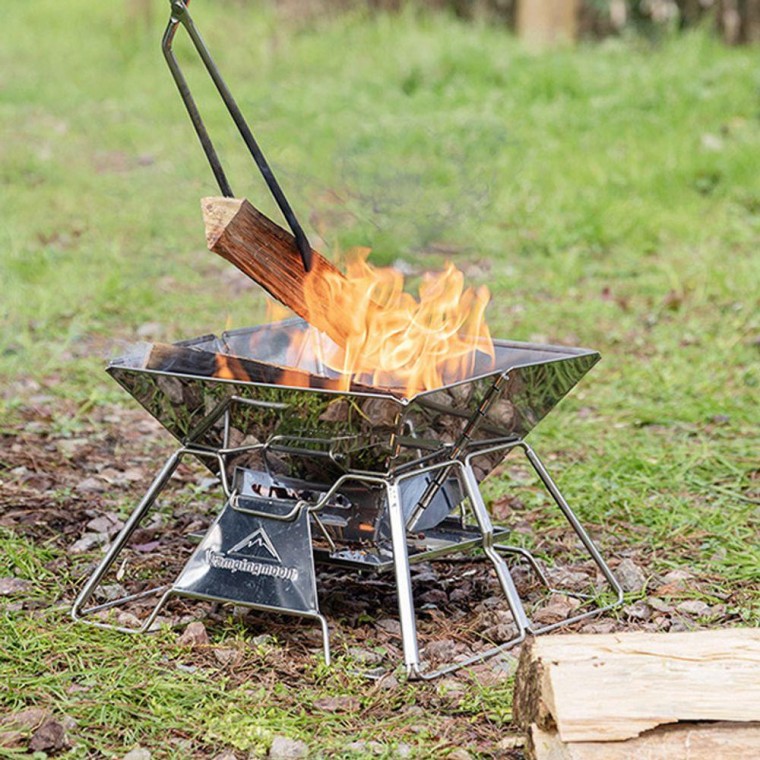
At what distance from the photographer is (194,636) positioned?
2916 millimetres

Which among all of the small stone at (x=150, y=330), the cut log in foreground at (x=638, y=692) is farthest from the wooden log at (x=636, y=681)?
the small stone at (x=150, y=330)

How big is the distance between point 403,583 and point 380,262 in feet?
12.7

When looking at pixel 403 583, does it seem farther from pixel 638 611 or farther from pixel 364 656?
pixel 638 611

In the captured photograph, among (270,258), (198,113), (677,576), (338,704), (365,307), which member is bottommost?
(677,576)

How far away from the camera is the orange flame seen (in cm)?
308

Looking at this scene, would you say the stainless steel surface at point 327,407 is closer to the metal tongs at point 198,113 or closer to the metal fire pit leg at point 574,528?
the metal fire pit leg at point 574,528

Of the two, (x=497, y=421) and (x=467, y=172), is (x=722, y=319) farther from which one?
(x=497, y=421)

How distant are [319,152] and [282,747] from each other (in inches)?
235

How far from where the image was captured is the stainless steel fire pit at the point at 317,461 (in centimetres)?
282

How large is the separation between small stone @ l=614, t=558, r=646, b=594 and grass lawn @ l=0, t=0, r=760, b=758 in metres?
0.05

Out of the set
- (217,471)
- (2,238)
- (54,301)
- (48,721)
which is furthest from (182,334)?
(48,721)

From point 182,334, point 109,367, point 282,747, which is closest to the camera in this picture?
point 282,747

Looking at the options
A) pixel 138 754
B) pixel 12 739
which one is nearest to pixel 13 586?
pixel 12 739

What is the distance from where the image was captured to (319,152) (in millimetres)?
7965
